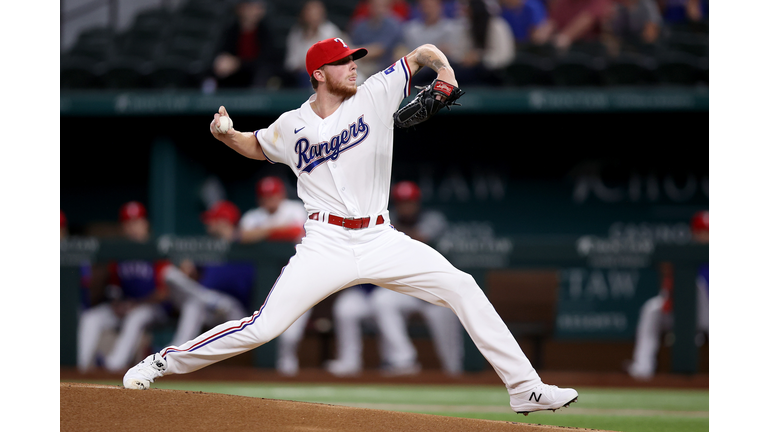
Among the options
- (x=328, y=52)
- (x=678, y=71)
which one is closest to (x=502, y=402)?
(x=328, y=52)

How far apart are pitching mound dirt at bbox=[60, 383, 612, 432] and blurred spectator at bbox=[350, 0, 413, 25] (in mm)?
6388

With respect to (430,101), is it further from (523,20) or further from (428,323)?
(523,20)

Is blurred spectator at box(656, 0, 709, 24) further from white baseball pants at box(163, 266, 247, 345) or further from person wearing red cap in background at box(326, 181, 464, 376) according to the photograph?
white baseball pants at box(163, 266, 247, 345)

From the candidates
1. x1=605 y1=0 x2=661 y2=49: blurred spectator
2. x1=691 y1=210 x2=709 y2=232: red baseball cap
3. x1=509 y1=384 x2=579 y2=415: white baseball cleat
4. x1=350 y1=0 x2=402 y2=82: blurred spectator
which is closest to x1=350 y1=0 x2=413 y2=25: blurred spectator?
x1=350 y1=0 x2=402 y2=82: blurred spectator

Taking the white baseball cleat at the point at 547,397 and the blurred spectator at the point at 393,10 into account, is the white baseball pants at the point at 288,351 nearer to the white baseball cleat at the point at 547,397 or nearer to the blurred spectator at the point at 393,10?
the white baseball cleat at the point at 547,397

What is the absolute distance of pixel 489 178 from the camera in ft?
28.6

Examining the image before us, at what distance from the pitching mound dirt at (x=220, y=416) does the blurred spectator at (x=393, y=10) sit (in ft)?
21.0

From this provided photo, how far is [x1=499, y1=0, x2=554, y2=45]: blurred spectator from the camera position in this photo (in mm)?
8594

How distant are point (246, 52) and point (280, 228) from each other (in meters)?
2.67

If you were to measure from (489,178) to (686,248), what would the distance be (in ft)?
9.04

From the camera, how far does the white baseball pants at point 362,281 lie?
331 centimetres

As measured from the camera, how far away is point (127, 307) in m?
7.11

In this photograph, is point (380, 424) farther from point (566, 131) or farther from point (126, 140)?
point (126, 140)

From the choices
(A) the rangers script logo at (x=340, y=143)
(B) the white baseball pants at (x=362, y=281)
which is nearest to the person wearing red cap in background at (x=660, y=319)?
(B) the white baseball pants at (x=362, y=281)
